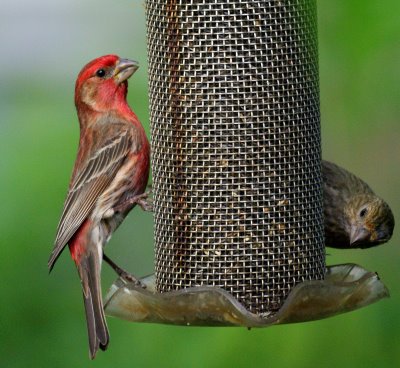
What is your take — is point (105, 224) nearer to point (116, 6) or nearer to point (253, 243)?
point (253, 243)

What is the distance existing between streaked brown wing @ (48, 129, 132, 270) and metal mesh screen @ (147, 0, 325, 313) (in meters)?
0.99

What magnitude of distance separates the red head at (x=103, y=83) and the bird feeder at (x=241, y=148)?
47.9 inches

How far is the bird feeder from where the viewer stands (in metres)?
8.66

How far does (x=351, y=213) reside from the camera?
1090cm

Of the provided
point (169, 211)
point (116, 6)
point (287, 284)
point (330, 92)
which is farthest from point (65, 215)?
point (116, 6)

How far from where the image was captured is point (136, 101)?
38.3 ft

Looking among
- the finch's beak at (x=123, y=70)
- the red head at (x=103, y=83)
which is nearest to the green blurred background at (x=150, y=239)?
the red head at (x=103, y=83)

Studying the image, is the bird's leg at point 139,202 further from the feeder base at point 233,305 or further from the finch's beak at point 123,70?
the feeder base at point 233,305

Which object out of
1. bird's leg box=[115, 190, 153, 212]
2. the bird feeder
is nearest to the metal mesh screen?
the bird feeder

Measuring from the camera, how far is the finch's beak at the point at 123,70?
10.0 m

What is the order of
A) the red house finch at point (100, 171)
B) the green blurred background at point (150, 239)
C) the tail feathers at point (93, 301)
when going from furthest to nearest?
1. the green blurred background at point (150, 239)
2. the red house finch at point (100, 171)
3. the tail feathers at point (93, 301)

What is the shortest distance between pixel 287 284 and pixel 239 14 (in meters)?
1.66

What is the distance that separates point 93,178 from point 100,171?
71 mm

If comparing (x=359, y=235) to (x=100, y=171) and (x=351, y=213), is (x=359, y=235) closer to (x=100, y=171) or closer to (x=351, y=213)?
(x=351, y=213)
